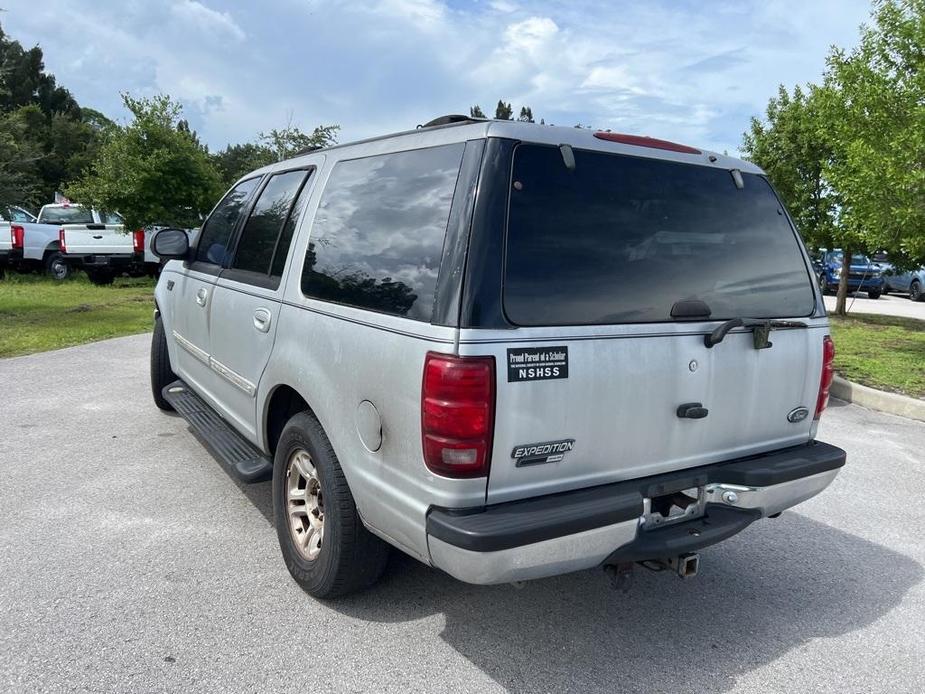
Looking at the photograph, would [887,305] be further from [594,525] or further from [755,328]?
[594,525]

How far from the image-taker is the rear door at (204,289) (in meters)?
4.45

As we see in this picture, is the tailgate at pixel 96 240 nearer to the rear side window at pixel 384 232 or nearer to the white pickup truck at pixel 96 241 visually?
the white pickup truck at pixel 96 241

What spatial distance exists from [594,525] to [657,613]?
1025mm

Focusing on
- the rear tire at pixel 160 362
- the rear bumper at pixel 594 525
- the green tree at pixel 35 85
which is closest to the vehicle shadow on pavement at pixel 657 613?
the rear bumper at pixel 594 525

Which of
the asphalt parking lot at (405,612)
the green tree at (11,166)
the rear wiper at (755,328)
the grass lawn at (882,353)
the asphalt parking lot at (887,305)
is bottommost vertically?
the asphalt parking lot at (405,612)

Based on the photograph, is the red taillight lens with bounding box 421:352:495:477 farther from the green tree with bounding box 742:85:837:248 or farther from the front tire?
the green tree with bounding box 742:85:837:248

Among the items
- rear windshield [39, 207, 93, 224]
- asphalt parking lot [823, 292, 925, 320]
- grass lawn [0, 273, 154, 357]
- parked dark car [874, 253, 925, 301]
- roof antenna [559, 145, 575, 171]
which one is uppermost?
roof antenna [559, 145, 575, 171]

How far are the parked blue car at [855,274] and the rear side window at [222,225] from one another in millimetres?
21088

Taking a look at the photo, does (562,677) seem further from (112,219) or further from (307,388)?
(112,219)

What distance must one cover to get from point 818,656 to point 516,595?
125 cm

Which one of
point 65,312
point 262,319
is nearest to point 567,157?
point 262,319

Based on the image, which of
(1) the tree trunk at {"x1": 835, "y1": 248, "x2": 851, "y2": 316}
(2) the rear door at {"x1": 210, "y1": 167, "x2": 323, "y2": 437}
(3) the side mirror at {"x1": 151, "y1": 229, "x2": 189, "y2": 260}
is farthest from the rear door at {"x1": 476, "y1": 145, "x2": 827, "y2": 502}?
(1) the tree trunk at {"x1": 835, "y1": 248, "x2": 851, "y2": 316}

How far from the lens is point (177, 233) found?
4.83 m

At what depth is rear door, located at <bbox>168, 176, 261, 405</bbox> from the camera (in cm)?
445
